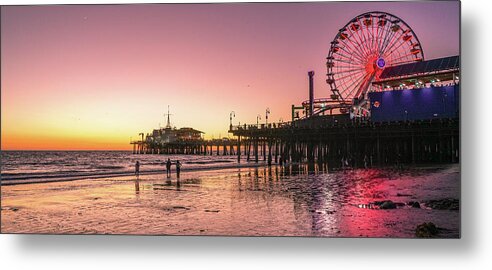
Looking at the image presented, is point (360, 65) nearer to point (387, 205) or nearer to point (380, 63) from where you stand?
point (380, 63)

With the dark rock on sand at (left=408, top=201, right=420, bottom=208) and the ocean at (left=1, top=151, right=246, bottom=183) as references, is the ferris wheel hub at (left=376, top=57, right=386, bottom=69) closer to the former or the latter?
the dark rock on sand at (left=408, top=201, right=420, bottom=208)

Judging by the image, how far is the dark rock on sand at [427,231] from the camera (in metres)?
5.66

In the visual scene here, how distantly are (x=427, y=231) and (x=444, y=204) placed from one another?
658 mm

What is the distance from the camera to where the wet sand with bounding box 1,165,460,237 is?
6.00 meters

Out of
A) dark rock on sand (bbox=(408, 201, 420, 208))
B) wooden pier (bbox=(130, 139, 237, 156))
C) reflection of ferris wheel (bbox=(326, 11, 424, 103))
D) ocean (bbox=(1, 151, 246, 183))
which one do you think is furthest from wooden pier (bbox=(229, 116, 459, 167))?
ocean (bbox=(1, 151, 246, 183))

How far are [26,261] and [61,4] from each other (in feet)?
10.3

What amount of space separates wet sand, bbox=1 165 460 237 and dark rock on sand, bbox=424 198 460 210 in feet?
0.18

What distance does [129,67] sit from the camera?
705 centimetres

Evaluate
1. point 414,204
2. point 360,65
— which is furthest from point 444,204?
point 360,65

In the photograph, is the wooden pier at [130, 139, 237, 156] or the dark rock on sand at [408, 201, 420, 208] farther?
the wooden pier at [130, 139, 237, 156]

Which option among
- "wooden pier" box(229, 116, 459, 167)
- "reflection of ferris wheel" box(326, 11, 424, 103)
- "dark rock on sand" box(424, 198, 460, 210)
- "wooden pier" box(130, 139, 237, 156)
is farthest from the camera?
"wooden pier" box(130, 139, 237, 156)

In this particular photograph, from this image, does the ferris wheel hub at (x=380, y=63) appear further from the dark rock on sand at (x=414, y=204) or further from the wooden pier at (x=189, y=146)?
the dark rock on sand at (x=414, y=204)

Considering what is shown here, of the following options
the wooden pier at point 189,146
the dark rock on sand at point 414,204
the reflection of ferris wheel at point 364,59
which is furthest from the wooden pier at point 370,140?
the wooden pier at point 189,146

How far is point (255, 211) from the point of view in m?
7.00
